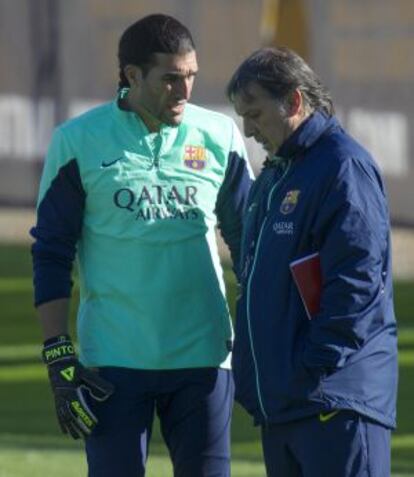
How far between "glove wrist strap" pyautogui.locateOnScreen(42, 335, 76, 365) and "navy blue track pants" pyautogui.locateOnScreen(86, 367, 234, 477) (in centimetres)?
14

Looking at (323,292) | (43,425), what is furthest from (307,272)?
(43,425)

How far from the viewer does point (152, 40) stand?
5.75 meters

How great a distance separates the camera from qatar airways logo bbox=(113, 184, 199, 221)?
5.82 metres

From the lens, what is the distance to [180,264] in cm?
587

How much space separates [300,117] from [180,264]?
2.76 ft

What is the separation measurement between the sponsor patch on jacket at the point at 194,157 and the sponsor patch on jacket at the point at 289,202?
82 cm

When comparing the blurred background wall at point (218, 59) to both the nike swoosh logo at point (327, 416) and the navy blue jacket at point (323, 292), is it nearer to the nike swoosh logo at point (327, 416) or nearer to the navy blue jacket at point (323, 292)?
the navy blue jacket at point (323, 292)

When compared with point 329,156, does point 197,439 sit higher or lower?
lower

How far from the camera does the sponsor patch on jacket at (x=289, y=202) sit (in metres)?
5.14

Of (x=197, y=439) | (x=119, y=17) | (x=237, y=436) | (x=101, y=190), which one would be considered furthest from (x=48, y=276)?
(x=119, y=17)

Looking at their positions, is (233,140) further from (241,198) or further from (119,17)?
(119,17)

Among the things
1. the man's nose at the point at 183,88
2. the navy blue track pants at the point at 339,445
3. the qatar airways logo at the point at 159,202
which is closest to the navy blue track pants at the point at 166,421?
the qatar airways logo at the point at 159,202

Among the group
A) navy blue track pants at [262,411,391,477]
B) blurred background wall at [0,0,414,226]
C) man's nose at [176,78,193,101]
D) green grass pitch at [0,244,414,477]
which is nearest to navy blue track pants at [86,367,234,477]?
navy blue track pants at [262,411,391,477]

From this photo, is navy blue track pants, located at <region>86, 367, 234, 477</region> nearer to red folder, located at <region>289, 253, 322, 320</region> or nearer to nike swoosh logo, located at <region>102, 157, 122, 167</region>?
nike swoosh logo, located at <region>102, 157, 122, 167</region>
